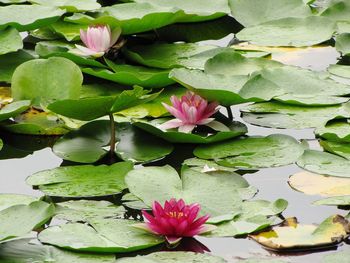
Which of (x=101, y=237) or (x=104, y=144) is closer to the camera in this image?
(x=101, y=237)

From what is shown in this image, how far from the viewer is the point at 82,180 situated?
8.26 ft

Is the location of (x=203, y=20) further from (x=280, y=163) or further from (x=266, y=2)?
(x=280, y=163)

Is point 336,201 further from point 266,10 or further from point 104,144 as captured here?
point 266,10

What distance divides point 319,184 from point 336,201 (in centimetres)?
12

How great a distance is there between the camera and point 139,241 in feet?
7.06

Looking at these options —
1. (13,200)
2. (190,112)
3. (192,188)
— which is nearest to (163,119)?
(190,112)

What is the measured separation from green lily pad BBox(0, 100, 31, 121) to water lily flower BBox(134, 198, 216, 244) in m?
0.77

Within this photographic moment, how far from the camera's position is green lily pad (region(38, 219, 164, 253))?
211 centimetres

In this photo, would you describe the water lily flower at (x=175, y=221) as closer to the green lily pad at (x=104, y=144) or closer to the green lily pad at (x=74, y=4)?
the green lily pad at (x=104, y=144)

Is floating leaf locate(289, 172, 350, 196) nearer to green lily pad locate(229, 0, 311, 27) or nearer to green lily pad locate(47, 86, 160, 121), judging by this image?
green lily pad locate(47, 86, 160, 121)

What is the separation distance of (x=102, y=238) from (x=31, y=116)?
912mm

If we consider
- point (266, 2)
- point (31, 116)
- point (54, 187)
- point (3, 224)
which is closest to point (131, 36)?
point (266, 2)

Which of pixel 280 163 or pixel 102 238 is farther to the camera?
pixel 280 163

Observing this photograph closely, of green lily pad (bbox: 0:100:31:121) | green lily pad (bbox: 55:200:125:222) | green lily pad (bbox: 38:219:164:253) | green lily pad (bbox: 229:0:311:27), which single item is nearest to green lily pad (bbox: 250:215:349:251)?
green lily pad (bbox: 38:219:164:253)
